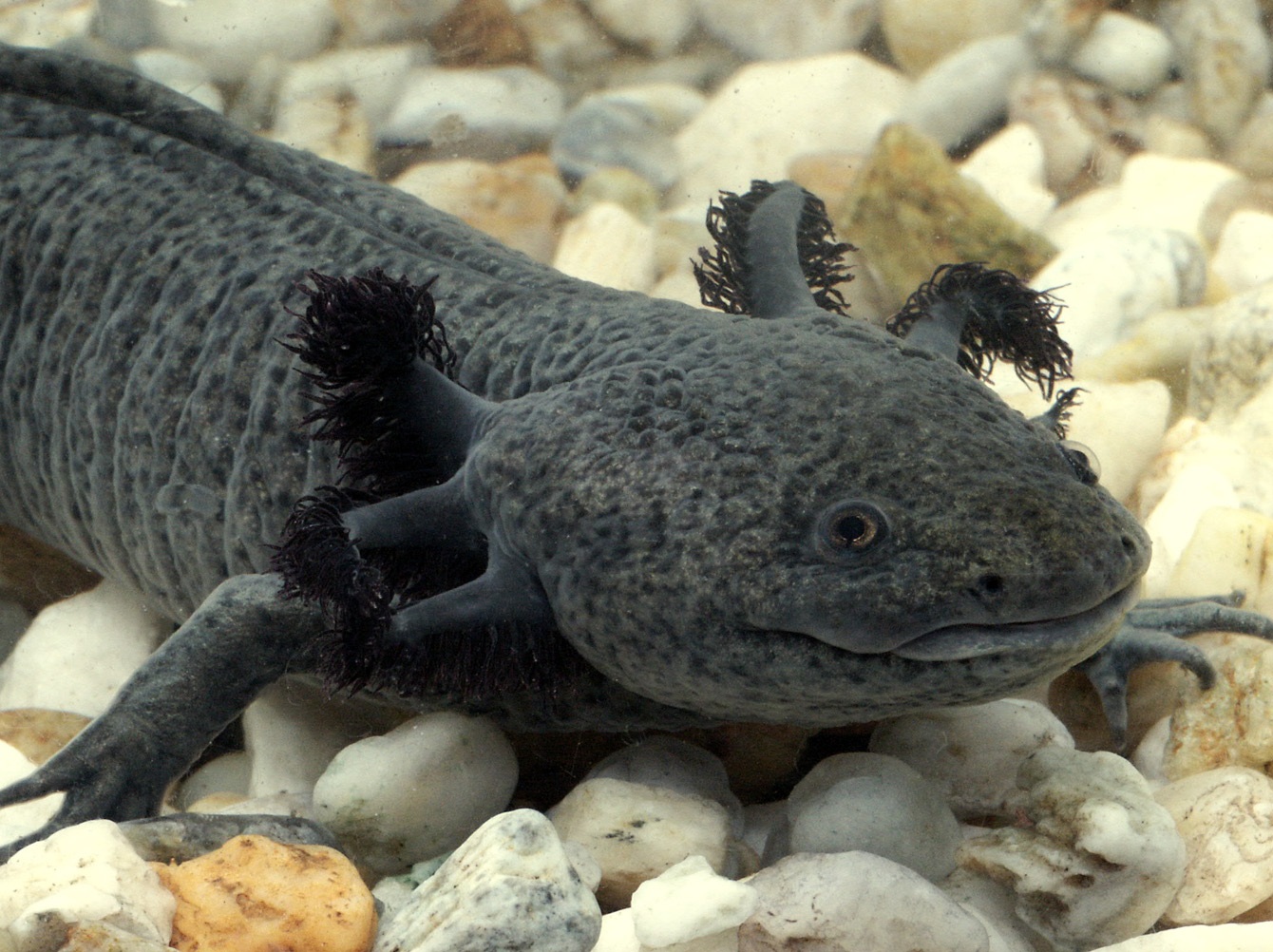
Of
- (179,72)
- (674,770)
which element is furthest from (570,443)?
(179,72)

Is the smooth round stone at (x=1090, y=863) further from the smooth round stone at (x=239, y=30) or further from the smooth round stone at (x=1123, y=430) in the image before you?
the smooth round stone at (x=239, y=30)

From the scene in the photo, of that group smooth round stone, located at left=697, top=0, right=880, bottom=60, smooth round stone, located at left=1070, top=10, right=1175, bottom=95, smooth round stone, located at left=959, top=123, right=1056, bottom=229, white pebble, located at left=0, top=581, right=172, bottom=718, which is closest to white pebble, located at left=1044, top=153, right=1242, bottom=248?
smooth round stone, located at left=959, top=123, right=1056, bottom=229

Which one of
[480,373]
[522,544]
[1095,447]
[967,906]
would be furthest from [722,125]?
[967,906]

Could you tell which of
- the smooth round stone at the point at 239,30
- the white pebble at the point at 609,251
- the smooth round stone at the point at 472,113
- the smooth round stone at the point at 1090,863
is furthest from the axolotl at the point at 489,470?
the smooth round stone at the point at 239,30

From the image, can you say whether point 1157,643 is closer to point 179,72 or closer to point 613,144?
point 613,144

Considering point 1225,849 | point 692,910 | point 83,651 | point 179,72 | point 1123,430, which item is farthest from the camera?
point 179,72

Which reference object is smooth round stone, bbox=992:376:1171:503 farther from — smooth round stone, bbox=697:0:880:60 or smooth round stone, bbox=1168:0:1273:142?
smooth round stone, bbox=697:0:880:60
